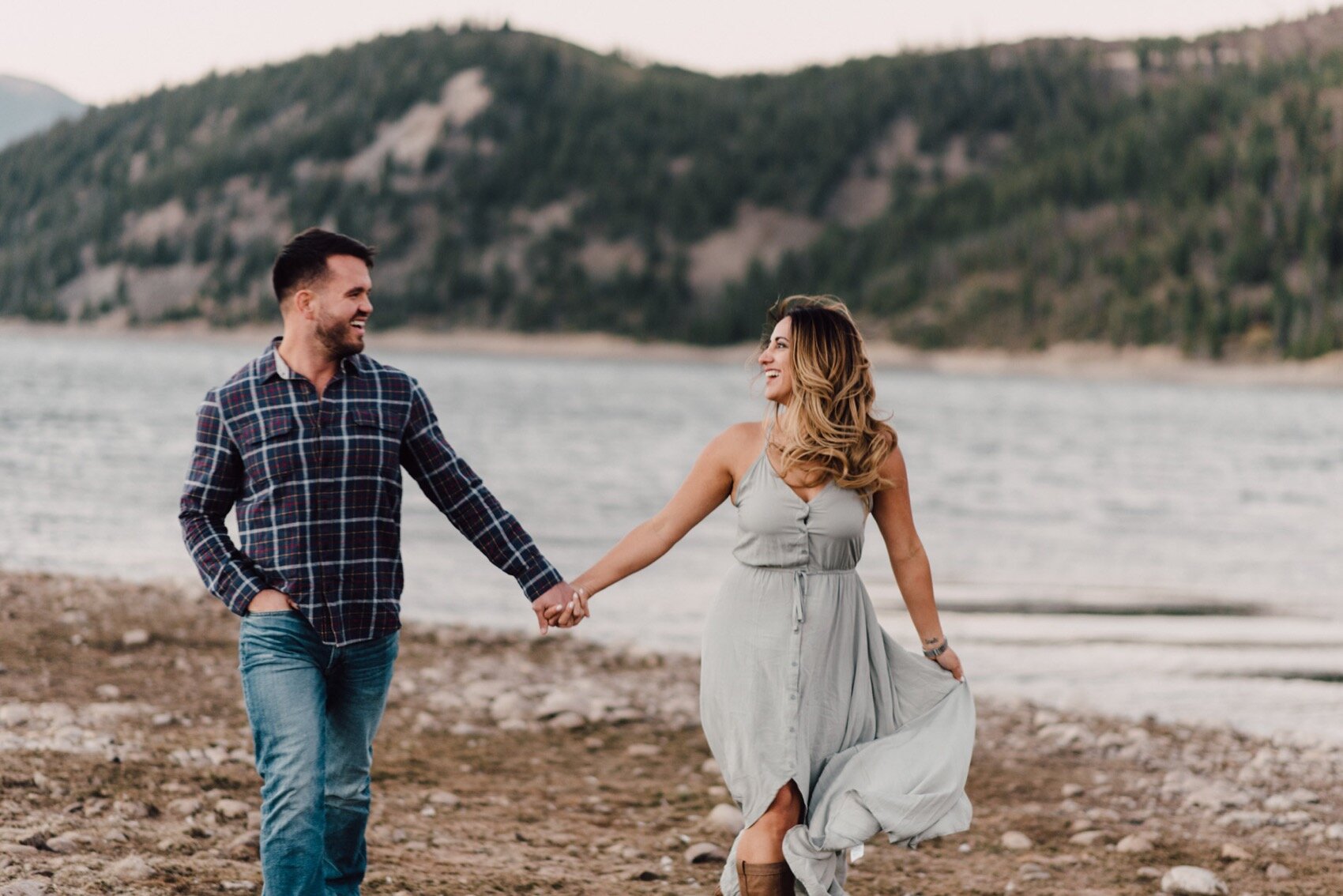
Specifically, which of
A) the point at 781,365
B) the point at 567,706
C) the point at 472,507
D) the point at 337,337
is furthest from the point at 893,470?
the point at 567,706

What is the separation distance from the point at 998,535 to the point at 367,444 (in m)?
22.5

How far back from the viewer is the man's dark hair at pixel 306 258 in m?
4.84

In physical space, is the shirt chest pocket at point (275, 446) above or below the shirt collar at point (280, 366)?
below

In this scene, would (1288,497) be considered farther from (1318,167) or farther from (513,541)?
(1318,167)

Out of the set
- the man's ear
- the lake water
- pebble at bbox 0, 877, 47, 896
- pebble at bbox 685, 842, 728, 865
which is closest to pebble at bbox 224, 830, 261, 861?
pebble at bbox 0, 877, 47, 896

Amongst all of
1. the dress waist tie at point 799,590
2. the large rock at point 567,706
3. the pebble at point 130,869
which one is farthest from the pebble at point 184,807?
the dress waist tie at point 799,590

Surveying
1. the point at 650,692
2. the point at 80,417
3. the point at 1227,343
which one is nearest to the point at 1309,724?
the point at 650,692

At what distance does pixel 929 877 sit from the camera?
23.4 feet

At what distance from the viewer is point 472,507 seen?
5.22 meters

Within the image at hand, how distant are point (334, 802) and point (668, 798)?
3.68m

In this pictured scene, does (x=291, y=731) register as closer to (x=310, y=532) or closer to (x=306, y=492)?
(x=310, y=532)

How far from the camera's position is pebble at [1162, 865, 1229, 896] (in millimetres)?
6930

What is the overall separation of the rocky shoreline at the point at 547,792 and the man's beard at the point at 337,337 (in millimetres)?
2495

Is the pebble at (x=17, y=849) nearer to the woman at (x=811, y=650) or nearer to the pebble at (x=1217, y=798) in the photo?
the woman at (x=811, y=650)
